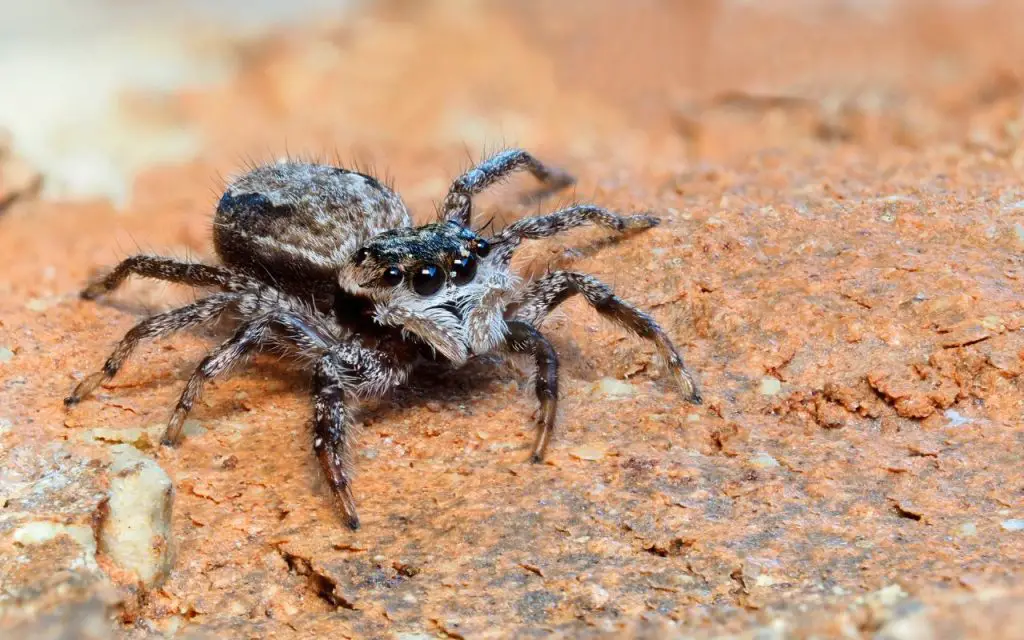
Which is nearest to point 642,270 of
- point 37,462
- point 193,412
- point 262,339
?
point 262,339

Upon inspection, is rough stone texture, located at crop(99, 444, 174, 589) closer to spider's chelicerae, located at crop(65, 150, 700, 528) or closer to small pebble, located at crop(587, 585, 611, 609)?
spider's chelicerae, located at crop(65, 150, 700, 528)

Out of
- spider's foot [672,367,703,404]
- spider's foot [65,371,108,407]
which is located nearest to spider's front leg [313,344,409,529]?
spider's foot [65,371,108,407]

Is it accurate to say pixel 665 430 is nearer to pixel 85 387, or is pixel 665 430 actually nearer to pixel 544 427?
pixel 544 427

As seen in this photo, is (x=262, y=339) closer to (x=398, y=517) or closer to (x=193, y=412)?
(x=193, y=412)

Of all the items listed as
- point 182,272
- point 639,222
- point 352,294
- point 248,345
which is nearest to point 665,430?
point 639,222

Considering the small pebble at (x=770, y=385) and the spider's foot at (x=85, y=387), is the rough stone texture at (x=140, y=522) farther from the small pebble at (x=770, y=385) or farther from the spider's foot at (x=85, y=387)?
the small pebble at (x=770, y=385)

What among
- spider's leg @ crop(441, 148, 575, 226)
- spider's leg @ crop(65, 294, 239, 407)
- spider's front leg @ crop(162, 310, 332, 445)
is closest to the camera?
spider's front leg @ crop(162, 310, 332, 445)

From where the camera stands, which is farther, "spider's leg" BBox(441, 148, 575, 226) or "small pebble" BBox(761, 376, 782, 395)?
"spider's leg" BBox(441, 148, 575, 226)
